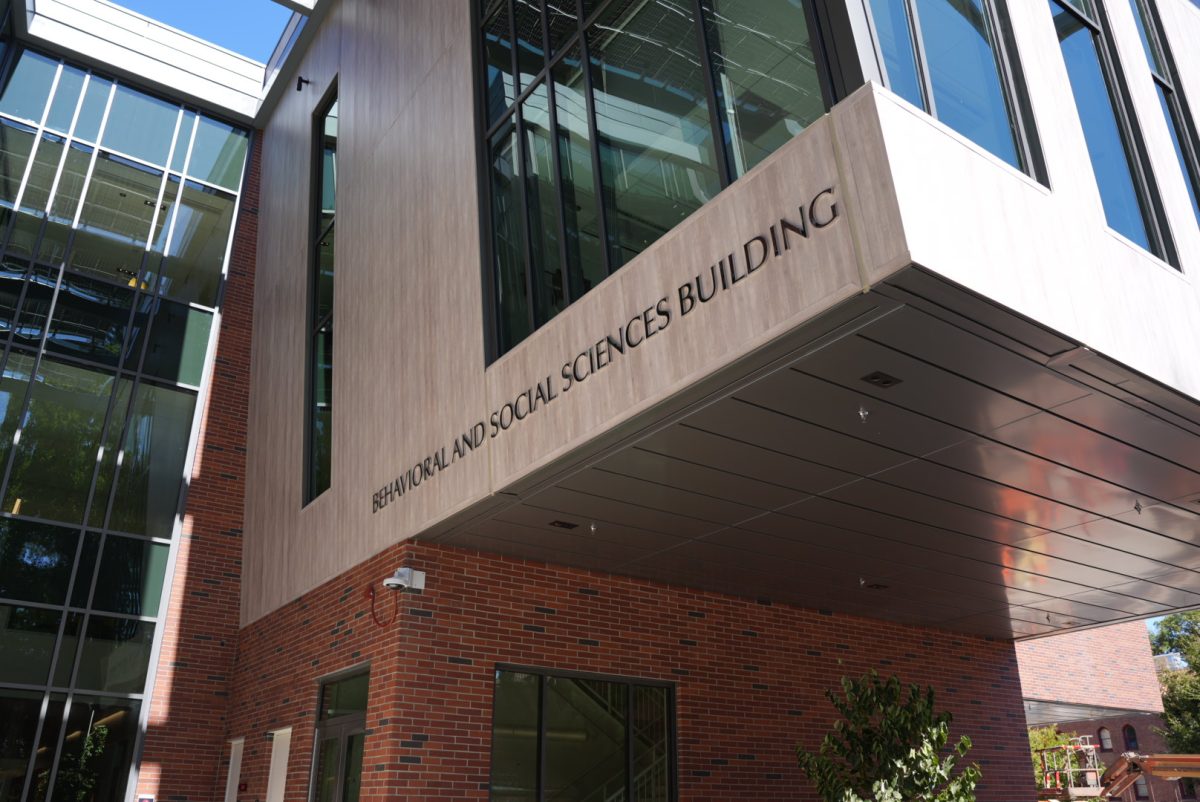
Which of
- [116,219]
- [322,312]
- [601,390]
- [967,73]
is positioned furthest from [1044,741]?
[116,219]

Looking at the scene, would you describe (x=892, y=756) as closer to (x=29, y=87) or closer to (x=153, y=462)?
(x=153, y=462)

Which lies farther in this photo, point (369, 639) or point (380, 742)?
point (369, 639)

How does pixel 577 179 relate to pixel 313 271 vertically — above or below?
below

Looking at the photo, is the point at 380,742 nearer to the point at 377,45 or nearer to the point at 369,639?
the point at 369,639

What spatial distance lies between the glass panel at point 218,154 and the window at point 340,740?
385 inches

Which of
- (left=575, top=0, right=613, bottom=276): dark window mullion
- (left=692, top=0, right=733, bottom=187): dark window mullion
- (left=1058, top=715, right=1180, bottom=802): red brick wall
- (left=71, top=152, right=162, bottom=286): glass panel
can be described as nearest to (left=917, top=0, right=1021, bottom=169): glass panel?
(left=692, top=0, right=733, bottom=187): dark window mullion

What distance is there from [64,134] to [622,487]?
12.2 metres

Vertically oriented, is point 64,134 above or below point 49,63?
below

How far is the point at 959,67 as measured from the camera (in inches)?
231

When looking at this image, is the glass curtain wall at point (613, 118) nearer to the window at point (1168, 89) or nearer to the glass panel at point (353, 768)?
the glass panel at point (353, 768)

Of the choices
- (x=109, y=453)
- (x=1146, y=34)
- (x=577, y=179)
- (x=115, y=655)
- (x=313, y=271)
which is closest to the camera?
(x=577, y=179)

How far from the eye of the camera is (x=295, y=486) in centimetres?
1155

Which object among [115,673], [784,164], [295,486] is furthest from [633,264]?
[115,673]

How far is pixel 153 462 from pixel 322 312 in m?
3.64
